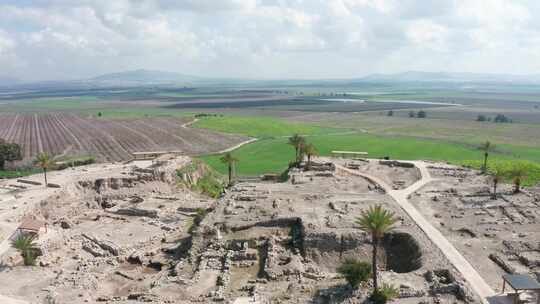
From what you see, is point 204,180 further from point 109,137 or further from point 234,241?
point 109,137

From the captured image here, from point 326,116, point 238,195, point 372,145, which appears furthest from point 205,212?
point 326,116

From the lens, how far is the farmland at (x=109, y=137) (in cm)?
10406

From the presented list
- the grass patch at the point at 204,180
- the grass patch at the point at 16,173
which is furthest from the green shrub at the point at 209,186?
the grass patch at the point at 16,173

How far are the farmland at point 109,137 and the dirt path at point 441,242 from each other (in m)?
55.3

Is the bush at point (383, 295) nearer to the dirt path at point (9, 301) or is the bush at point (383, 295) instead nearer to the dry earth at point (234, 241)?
the dry earth at point (234, 241)

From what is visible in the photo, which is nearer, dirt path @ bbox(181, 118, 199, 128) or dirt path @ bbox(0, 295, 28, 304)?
dirt path @ bbox(0, 295, 28, 304)

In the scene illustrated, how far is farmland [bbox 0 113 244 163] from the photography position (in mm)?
104062

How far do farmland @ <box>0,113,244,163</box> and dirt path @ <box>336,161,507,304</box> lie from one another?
55.3 m

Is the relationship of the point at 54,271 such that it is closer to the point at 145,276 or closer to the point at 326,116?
the point at 145,276

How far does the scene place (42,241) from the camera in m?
44.0

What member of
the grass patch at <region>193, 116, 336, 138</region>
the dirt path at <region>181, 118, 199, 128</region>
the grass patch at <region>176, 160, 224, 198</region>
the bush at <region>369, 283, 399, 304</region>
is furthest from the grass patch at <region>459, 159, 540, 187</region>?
the dirt path at <region>181, 118, 199, 128</region>

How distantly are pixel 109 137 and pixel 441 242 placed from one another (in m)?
101

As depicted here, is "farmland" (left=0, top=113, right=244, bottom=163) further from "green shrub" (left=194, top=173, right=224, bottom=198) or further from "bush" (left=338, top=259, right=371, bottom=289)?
"bush" (left=338, top=259, right=371, bottom=289)

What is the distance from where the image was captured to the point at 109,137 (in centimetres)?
12106
